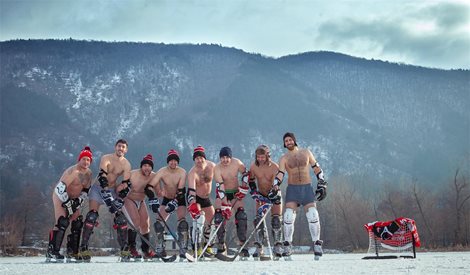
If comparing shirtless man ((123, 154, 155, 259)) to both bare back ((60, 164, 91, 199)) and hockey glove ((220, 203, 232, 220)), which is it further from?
hockey glove ((220, 203, 232, 220))

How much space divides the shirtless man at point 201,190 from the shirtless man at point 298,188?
163 centimetres

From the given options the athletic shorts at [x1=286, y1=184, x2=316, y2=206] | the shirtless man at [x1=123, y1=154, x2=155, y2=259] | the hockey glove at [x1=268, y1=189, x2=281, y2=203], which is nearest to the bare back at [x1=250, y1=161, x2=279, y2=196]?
the hockey glove at [x1=268, y1=189, x2=281, y2=203]

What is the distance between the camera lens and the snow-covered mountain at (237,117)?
13275 centimetres

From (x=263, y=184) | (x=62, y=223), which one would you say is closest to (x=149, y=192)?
(x=62, y=223)

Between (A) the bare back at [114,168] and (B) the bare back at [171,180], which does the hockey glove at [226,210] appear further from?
(A) the bare back at [114,168]

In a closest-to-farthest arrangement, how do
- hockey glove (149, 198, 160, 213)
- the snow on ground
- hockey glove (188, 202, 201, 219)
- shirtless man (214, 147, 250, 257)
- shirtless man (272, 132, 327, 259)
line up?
the snow on ground, shirtless man (272, 132, 327, 259), hockey glove (188, 202, 201, 219), hockey glove (149, 198, 160, 213), shirtless man (214, 147, 250, 257)

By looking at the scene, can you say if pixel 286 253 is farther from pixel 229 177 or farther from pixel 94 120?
pixel 94 120

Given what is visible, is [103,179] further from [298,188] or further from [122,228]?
[298,188]

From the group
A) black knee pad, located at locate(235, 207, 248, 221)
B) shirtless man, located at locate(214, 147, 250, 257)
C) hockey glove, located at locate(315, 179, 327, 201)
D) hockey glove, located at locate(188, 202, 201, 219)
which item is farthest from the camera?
black knee pad, located at locate(235, 207, 248, 221)

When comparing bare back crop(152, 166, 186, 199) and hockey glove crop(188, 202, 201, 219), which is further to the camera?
bare back crop(152, 166, 186, 199)

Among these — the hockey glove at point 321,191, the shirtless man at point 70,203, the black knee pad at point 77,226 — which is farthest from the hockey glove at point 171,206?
the hockey glove at point 321,191

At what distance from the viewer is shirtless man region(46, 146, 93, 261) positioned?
10680 mm

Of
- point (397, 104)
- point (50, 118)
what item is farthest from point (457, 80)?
point (50, 118)

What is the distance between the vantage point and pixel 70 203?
1080 centimetres
